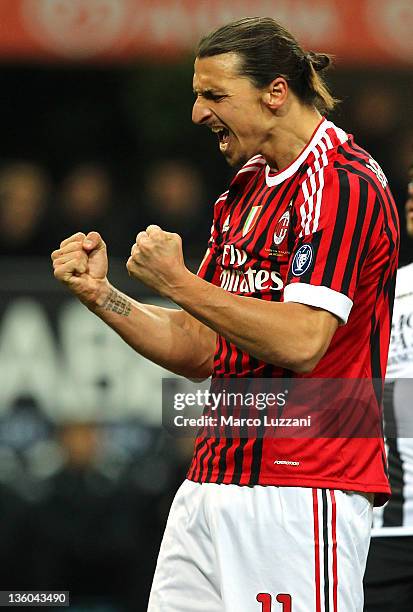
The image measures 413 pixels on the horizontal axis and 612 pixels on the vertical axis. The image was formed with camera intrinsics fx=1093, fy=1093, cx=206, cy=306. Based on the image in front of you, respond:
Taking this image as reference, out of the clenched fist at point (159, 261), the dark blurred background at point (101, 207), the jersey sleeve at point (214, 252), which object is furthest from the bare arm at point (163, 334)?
the dark blurred background at point (101, 207)

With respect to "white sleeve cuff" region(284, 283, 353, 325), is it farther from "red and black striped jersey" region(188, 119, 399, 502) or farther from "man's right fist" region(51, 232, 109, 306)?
"man's right fist" region(51, 232, 109, 306)

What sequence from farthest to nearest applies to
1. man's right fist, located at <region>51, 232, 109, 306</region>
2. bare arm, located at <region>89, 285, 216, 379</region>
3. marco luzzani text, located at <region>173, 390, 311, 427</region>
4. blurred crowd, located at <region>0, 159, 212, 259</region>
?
blurred crowd, located at <region>0, 159, 212, 259</region> → bare arm, located at <region>89, 285, 216, 379</region> → man's right fist, located at <region>51, 232, 109, 306</region> → marco luzzani text, located at <region>173, 390, 311, 427</region>

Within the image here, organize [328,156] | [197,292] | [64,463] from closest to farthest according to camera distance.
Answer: [197,292], [328,156], [64,463]

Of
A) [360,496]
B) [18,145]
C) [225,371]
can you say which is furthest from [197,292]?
[18,145]

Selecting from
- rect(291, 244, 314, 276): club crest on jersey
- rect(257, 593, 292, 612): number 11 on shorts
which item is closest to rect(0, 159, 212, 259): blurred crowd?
rect(291, 244, 314, 276): club crest on jersey

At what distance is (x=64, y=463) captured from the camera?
3.98 meters

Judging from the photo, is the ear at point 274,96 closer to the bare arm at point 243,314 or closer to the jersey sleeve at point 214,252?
the jersey sleeve at point 214,252

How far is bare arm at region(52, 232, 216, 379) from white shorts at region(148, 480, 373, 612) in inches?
15.6

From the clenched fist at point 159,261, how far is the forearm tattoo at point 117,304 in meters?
0.28

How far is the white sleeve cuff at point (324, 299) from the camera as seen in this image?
211cm

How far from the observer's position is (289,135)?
236 cm

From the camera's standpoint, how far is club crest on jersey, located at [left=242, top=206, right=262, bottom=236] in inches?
93.2

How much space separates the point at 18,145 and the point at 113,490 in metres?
1.36

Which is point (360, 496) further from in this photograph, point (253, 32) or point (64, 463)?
point (64, 463)
